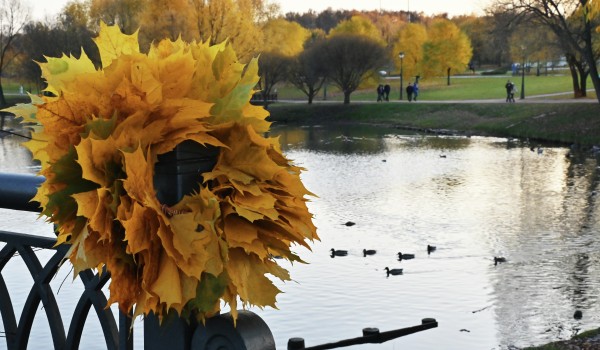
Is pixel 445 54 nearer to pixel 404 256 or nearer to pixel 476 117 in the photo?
pixel 476 117

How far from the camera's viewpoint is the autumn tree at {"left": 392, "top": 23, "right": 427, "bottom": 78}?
8719 centimetres

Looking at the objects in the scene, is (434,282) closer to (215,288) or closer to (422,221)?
(422,221)

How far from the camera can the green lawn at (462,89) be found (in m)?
66.5

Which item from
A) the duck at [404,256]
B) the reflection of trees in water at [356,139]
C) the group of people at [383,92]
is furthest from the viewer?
the group of people at [383,92]

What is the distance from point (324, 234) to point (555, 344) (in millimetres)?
8406

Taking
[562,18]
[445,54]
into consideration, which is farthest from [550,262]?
[445,54]

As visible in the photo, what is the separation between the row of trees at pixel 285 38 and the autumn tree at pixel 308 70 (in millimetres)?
76

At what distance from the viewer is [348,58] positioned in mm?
65000

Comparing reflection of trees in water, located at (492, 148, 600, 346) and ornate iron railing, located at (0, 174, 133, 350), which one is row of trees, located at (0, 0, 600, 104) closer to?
reflection of trees in water, located at (492, 148, 600, 346)

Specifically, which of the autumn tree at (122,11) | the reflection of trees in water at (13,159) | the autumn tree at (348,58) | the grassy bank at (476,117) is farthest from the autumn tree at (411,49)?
the reflection of trees in water at (13,159)

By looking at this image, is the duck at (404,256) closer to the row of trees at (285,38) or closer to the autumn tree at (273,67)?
the row of trees at (285,38)

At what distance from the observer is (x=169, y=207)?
186 cm

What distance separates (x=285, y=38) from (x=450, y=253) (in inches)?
2535

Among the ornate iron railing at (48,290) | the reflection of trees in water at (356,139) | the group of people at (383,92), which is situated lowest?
the reflection of trees in water at (356,139)
